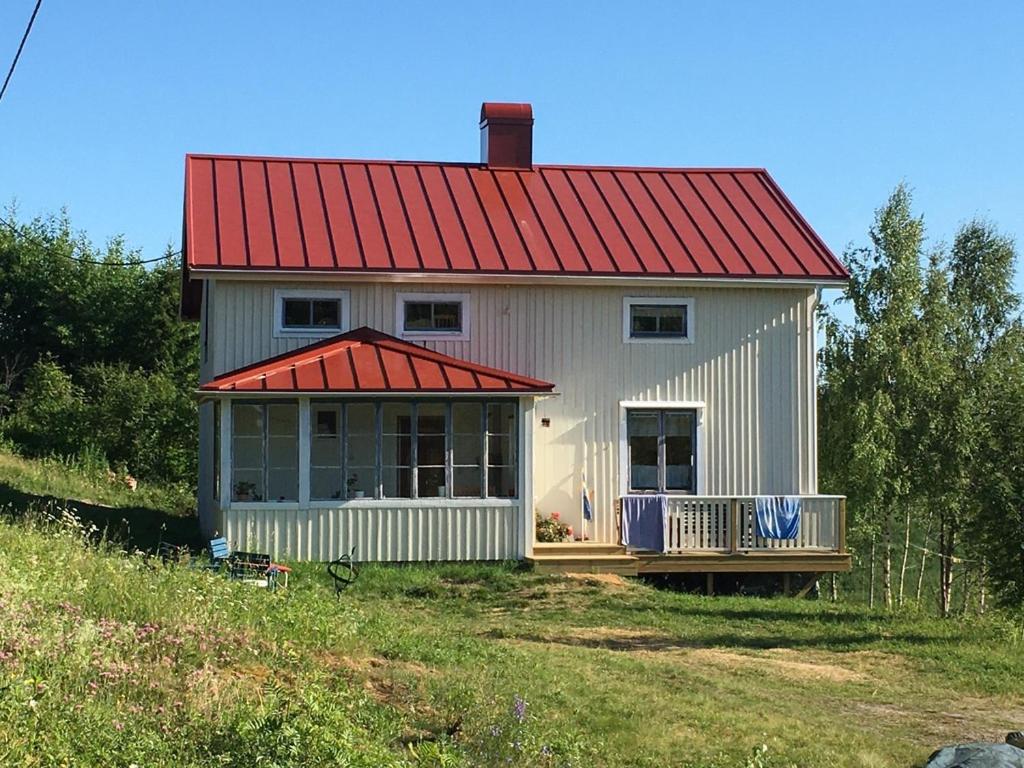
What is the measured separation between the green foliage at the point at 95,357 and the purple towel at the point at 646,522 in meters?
15.6

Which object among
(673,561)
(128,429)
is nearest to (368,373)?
(673,561)

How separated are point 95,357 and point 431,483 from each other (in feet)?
74.6

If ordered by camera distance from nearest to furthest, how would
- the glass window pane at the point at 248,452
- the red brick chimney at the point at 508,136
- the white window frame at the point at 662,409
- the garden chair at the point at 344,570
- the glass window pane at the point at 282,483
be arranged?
the garden chair at the point at 344,570 < the glass window pane at the point at 248,452 < the glass window pane at the point at 282,483 < the white window frame at the point at 662,409 < the red brick chimney at the point at 508,136

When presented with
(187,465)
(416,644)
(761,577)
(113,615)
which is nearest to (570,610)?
(761,577)

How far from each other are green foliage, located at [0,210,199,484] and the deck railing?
16298 millimetres

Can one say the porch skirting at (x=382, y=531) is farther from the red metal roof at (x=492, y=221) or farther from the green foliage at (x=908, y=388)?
the green foliage at (x=908, y=388)

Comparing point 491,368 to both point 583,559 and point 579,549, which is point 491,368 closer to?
point 579,549

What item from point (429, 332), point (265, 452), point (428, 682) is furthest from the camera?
point (429, 332)

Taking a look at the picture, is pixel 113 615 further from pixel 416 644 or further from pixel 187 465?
pixel 187 465

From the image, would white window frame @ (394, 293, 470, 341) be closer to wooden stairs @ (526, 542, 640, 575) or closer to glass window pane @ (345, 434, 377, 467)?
glass window pane @ (345, 434, 377, 467)

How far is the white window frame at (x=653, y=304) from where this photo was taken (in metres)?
22.7

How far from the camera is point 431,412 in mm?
21047

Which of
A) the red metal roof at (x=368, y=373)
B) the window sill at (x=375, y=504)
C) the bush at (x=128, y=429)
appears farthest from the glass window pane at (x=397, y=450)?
the bush at (x=128, y=429)

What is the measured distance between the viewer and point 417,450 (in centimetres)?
2094
